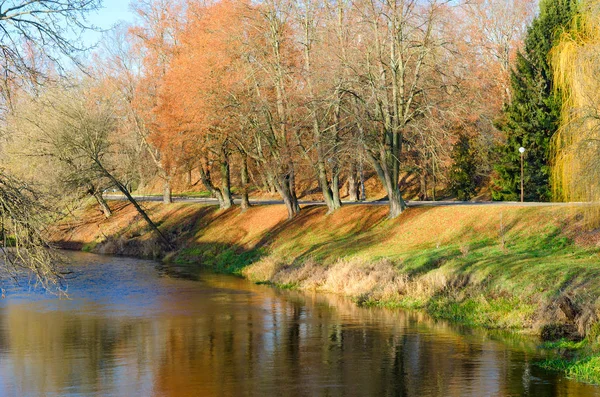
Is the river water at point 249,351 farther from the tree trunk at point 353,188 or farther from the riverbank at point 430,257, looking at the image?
the tree trunk at point 353,188

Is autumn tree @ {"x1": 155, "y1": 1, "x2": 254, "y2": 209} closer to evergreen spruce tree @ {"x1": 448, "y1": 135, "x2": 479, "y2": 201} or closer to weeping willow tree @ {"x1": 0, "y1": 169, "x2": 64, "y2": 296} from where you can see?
evergreen spruce tree @ {"x1": 448, "y1": 135, "x2": 479, "y2": 201}

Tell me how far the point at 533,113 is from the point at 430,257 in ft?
59.0

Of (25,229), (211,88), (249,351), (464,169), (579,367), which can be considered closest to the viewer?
(25,229)

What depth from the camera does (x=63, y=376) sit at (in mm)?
19094

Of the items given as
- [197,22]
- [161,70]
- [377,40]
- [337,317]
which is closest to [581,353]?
[337,317]

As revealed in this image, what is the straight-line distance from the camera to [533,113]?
148 ft

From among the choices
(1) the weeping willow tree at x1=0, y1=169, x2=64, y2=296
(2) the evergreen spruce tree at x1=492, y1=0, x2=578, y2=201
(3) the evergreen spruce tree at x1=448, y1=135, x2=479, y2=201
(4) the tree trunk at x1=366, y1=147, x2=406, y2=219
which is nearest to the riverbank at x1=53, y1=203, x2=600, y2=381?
(4) the tree trunk at x1=366, y1=147, x2=406, y2=219

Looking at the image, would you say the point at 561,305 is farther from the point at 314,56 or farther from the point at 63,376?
the point at 314,56

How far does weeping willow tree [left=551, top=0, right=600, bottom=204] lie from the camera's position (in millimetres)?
24906

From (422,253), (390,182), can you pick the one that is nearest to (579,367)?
(422,253)

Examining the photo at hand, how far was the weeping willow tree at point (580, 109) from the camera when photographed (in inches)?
981

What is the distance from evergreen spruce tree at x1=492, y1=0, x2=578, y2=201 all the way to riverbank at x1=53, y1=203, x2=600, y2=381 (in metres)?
9.32

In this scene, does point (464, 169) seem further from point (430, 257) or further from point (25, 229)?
point (25, 229)

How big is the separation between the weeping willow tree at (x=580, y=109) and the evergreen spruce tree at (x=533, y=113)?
14054 millimetres
